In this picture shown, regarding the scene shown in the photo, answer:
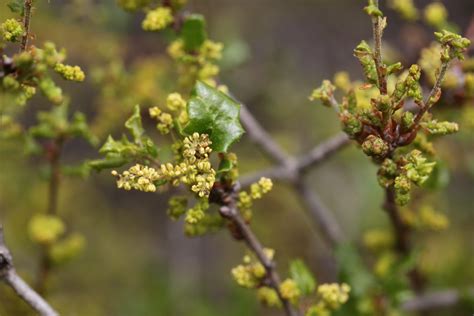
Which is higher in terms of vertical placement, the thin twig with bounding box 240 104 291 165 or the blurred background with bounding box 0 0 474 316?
the blurred background with bounding box 0 0 474 316

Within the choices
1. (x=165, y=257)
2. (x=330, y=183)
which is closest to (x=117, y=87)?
(x=165, y=257)

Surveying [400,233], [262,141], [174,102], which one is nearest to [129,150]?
[174,102]

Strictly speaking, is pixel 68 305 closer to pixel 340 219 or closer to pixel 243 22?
pixel 340 219

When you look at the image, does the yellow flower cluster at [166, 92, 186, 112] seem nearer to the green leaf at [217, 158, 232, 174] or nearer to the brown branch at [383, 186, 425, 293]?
the green leaf at [217, 158, 232, 174]

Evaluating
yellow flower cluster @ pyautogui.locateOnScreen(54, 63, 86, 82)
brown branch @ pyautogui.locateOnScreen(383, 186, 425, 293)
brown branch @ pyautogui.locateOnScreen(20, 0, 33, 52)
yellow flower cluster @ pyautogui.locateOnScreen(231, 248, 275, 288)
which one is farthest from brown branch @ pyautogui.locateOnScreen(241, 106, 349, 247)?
brown branch @ pyautogui.locateOnScreen(20, 0, 33, 52)

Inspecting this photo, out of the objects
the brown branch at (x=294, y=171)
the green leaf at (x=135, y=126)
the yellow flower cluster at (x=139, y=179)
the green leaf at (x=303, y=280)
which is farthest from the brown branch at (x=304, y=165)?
the yellow flower cluster at (x=139, y=179)

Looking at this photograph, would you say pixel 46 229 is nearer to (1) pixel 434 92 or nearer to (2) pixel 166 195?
(1) pixel 434 92
